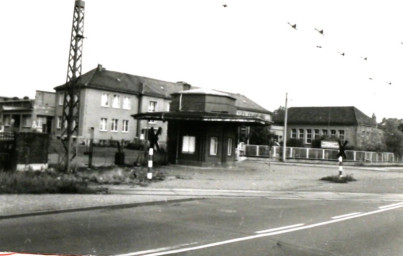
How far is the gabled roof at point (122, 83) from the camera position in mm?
54656

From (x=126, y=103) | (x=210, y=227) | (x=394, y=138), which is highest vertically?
(x=126, y=103)

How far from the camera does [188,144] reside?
2927 centimetres

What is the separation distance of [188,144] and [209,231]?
20760mm

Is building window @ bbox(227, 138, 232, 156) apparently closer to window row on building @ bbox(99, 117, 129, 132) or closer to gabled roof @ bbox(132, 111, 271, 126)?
gabled roof @ bbox(132, 111, 271, 126)

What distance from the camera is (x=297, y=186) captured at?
66.1ft

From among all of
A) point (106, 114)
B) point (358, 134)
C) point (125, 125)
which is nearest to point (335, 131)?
point (358, 134)

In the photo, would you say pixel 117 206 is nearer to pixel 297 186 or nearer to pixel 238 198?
pixel 238 198

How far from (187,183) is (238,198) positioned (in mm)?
4217

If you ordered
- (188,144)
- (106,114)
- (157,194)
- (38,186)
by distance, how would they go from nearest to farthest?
(38,186), (157,194), (188,144), (106,114)

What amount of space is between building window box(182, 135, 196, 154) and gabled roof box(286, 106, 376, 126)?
49584 millimetres

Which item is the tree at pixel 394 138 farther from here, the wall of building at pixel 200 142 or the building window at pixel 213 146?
the building window at pixel 213 146

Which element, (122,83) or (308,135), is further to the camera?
(308,135)

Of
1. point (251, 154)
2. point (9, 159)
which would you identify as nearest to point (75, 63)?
point (9, 159)

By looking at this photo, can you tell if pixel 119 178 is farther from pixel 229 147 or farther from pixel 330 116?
pixel 330 116
